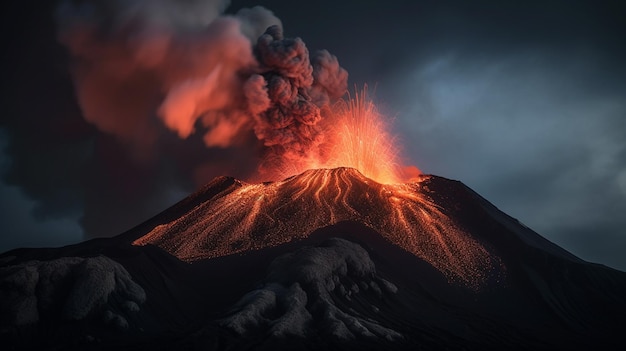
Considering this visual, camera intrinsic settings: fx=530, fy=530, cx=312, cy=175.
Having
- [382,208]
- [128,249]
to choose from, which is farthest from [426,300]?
[128,249]

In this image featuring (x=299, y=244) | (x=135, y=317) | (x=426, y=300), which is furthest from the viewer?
(x=299, y=244)

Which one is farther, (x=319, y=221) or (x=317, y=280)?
(x=319, y=221)

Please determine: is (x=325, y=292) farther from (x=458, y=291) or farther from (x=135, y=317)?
(x=458, y=291)

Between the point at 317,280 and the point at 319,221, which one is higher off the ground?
the point at 319,221

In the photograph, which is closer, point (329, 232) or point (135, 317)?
point (135, 317)
